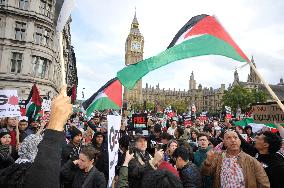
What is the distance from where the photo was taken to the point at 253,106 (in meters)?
6.54

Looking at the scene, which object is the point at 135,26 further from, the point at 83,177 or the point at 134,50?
the point at 83,177

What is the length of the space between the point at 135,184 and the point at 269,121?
118 inches

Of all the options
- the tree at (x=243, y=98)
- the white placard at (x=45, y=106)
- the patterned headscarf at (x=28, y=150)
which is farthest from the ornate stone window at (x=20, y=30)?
the tree at (x=243, y=98)

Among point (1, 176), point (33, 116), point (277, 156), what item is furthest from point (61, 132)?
point (33, 116)

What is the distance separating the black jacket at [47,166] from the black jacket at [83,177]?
336 centimetres

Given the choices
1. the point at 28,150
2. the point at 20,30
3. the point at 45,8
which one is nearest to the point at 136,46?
the point at 45,8

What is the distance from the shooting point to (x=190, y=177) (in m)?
4.58

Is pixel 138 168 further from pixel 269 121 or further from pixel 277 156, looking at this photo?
pixel 269 121

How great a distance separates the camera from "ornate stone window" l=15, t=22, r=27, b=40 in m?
32.0

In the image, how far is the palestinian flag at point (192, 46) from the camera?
5.62 metres

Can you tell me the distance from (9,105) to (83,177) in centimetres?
568

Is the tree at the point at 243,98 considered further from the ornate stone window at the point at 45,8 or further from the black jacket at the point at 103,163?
the black jacket at the point at 103,163

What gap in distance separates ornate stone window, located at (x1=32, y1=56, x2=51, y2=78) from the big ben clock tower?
5276 inches

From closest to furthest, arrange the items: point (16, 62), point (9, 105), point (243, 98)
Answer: point (9, 105) → point (16, 62) → point (243, 98)
